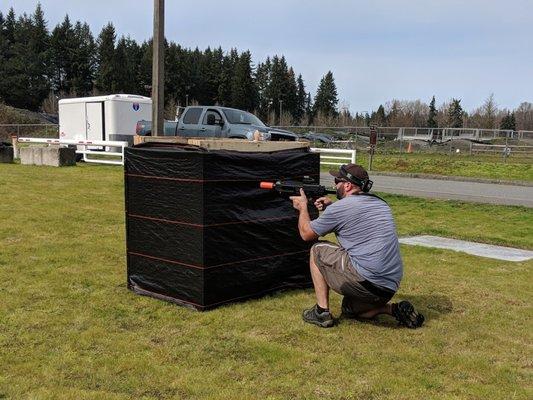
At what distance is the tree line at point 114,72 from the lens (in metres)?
80.9

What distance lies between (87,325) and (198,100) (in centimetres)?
10523

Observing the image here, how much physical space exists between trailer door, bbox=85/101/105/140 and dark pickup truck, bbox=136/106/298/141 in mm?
8379

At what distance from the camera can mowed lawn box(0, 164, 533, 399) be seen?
362 cm

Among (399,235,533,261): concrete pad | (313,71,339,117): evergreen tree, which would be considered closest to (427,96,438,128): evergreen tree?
(313,71,339,117): evergreen tree

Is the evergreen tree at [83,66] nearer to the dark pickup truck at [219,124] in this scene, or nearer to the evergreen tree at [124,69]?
the evergreen tree at [124,69]

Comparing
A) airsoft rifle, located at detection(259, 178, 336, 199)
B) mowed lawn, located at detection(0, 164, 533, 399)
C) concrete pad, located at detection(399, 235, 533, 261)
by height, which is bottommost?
concrete pad, located at detection(399, 235, 533, 261)

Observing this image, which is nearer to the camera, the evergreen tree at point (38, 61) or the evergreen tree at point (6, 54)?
the evergreen tree at point (6, 54)

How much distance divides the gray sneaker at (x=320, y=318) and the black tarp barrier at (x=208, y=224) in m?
0.83

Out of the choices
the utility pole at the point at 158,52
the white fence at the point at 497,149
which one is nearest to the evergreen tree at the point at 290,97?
the white fence at the point at 497,149

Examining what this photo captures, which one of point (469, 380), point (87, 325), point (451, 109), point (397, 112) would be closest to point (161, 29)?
point (87, 325)

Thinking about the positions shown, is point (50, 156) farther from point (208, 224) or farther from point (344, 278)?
point (344, 278)

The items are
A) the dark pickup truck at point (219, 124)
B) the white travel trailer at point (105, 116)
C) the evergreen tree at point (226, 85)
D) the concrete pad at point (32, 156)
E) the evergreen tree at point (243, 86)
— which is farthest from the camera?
the evergreen tree at point (226, 85)

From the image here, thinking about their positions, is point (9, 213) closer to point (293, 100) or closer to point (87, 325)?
point (87, 325)

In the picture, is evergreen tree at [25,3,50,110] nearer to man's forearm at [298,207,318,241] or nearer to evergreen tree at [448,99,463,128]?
evergreen tree at [448,99,463,128]
